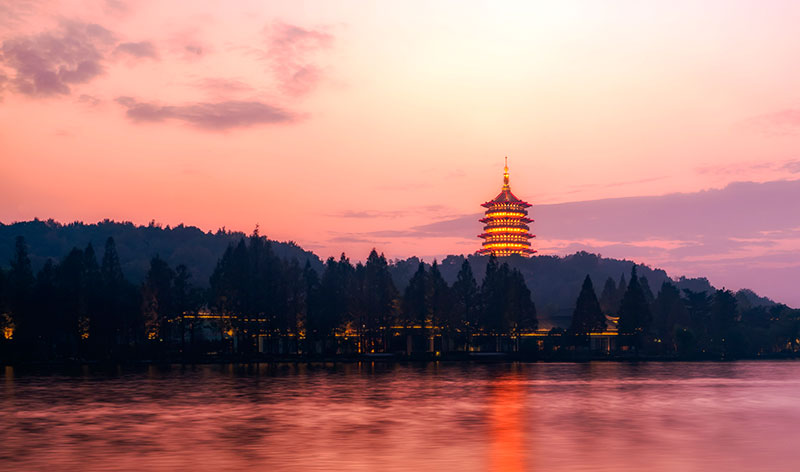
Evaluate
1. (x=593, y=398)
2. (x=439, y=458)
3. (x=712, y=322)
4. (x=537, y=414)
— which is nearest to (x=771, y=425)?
(x=537, y=414)

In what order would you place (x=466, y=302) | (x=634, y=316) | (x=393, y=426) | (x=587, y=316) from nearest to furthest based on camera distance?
(x=393, y=426), (x=466, y=302), (x=634, y=316), (x=587, y=316)

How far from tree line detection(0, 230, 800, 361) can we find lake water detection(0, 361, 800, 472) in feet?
105

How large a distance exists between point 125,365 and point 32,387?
128ft

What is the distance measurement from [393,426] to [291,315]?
7565 cm

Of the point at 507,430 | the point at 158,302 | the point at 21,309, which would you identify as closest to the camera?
the point at 507,430

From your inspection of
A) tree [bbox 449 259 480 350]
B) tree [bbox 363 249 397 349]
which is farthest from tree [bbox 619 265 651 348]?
tree [bbox 363 249 397 349]

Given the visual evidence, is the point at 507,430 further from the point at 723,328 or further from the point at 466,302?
the point at 723,328

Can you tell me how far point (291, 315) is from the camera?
111688mm

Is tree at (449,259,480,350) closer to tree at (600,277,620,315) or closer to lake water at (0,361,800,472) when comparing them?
lake water at (0,361,800,472)

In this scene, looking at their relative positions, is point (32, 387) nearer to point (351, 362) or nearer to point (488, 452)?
point (488, 452)

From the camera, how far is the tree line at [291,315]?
99.3m

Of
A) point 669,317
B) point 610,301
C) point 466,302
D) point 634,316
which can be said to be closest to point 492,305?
point 466,302

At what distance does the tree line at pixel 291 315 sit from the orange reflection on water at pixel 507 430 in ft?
176

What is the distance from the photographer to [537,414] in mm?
43656
